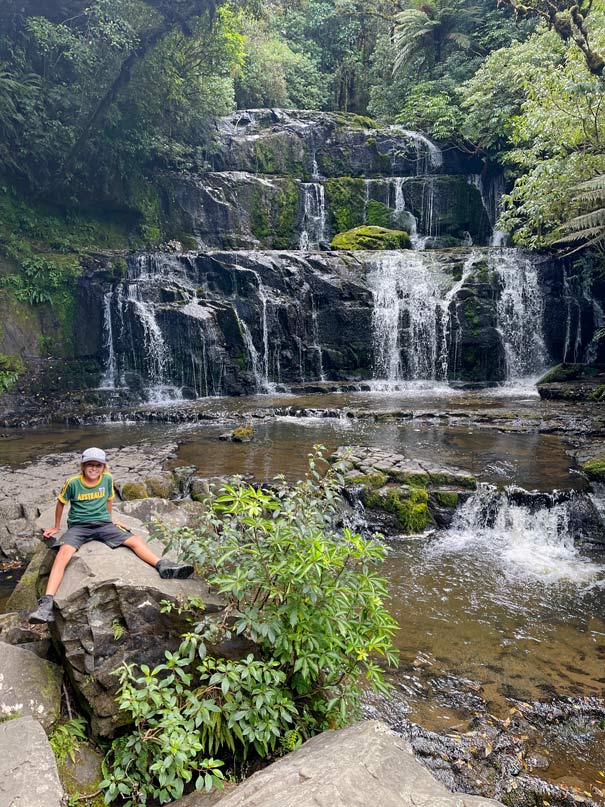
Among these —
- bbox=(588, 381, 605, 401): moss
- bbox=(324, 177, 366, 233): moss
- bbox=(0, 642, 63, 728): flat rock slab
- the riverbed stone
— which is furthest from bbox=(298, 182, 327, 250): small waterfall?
the riverbed stone

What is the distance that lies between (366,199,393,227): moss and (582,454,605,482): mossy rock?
15818mm

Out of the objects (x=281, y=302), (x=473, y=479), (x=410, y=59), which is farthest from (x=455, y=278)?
(x=410, y=59)

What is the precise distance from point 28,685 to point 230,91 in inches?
915

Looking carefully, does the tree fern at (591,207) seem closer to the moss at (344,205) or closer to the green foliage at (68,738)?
the moss at (344,205)

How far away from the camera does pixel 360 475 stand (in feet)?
25.7

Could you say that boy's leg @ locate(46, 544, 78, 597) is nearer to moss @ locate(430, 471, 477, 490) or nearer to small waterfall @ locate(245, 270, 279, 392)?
moss @ locate(430, 471, 477, 490)

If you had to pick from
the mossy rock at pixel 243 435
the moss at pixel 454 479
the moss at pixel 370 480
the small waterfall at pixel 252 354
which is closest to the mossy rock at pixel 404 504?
the moss at pixel 370 480

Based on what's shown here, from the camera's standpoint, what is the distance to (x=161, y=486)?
785cm

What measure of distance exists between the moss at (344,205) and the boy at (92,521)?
62.4 ft

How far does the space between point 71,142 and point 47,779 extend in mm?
18183

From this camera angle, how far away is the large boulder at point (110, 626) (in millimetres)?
3078

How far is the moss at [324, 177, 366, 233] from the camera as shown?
21.5 metres

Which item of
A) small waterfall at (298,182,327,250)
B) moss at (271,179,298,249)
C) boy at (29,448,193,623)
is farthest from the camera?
small waterfall at (298,182,327,250)

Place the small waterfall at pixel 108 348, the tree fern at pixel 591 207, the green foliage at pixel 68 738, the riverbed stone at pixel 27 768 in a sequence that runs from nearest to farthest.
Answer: the riverbed stone at pixel 27 768
the green foliage at pixel 68 738
the tree fern at pixel 591 207
the small waterfall at pixel 108 348
